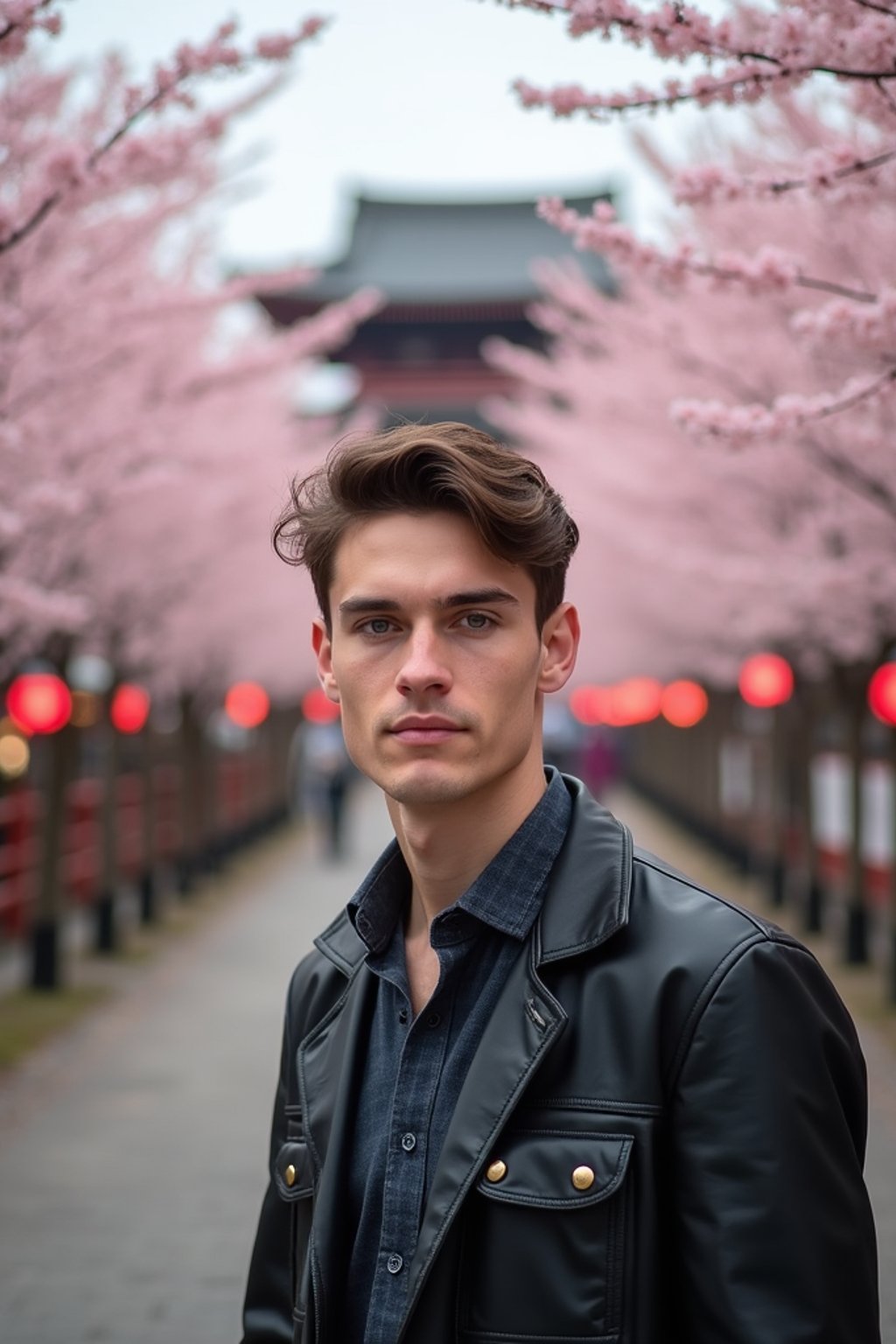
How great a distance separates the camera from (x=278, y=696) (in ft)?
94.4

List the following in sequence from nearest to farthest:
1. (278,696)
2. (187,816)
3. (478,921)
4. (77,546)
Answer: (478,921) < (77,546) < (187,816) < (278,696)

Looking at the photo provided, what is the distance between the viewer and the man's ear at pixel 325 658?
2287 millimetres

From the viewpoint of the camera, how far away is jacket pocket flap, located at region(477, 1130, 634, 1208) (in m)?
1.77

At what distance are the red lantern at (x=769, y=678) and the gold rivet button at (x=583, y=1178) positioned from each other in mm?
13435

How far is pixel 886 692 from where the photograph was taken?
34.0 feet

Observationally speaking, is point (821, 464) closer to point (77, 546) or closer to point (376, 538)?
point (77, 546)

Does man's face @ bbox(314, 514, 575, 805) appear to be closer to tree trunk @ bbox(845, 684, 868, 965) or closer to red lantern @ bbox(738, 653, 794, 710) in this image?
tree trunk @ bbox(845, 684, 868, 965)

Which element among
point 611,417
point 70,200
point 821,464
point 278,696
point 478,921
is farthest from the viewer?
point 278,696

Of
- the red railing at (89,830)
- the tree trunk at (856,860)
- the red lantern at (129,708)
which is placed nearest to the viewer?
the tree trunk at (856,860)

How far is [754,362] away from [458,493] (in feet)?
26.6

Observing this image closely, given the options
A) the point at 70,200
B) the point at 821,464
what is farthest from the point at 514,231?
the point at 70,200

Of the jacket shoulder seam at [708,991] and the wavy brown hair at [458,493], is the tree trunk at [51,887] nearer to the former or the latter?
the wavy brown hair at [458,493]

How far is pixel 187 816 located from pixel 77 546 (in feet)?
26.7

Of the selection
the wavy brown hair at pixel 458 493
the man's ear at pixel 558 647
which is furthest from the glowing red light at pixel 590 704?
the wavy brown hair at pixel 458 493
